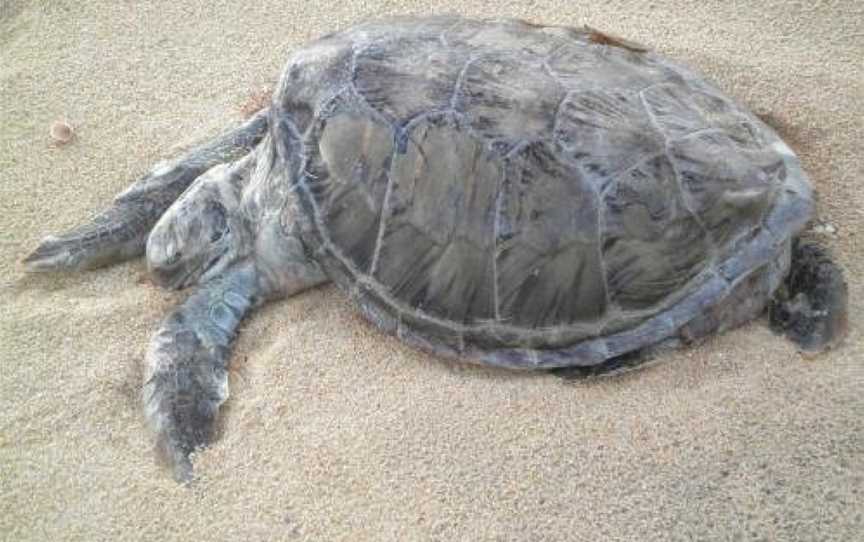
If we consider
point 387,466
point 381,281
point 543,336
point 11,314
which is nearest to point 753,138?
Answer: point 543,336

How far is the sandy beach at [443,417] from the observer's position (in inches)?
76.7

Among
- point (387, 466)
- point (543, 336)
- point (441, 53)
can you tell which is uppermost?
point (441, 53)

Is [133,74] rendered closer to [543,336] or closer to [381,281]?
[381,281]

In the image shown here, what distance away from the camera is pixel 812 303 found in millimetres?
2215

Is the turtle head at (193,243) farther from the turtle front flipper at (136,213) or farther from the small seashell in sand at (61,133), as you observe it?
the small seashell in sand at (61,133)

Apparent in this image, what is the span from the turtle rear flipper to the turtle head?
1.74 m

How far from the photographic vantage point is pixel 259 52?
3.50m

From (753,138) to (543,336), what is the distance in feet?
2.76

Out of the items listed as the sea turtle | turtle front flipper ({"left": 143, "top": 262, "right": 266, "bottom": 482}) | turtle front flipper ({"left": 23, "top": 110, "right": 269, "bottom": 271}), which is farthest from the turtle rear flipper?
turtle front flipper ({"left": 23, "top": 110, "right": 269, "bottom": 271})

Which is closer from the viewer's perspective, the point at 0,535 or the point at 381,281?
the point at 0,535

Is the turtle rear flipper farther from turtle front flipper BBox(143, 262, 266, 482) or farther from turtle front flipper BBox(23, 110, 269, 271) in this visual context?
turtle front flipper BBox(23, 110, 269, 271)

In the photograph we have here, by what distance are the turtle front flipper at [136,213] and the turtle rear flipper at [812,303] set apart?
6.41ft

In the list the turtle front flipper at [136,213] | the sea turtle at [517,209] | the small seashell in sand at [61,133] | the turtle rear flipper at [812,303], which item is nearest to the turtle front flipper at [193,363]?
the sea turtle at [517,209]

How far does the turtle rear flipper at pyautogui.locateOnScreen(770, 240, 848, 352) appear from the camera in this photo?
216 cm
